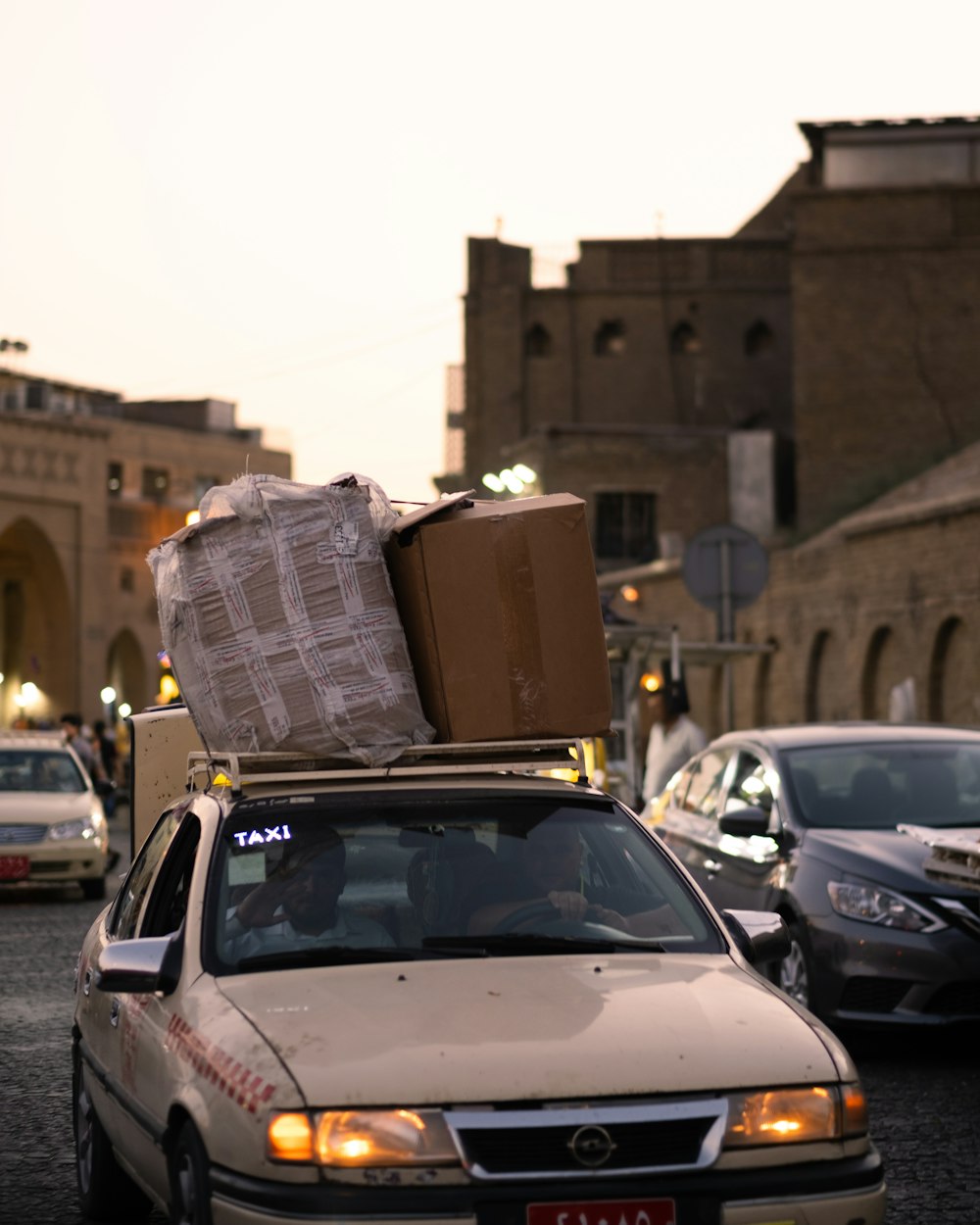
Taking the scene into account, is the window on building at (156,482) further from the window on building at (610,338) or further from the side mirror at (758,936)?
the side mirror at (758,936)

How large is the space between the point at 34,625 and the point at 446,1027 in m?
86.2

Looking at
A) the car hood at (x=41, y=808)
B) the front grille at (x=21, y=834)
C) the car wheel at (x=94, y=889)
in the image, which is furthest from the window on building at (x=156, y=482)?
the front grille at (x=21, y=834)

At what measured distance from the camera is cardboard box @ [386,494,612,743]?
6902 mm

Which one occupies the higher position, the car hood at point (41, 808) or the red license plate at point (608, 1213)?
the red license plate at point (608, 1213)

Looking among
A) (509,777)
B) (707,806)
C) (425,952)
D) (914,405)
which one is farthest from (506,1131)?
(914,405)

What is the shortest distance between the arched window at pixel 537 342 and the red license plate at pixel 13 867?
47.5 meters

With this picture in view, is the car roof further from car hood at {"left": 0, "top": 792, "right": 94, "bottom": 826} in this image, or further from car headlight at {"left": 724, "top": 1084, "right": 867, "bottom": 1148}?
car hood at {"left": 0, "top": 792, "right": 94, "bottom": 826}

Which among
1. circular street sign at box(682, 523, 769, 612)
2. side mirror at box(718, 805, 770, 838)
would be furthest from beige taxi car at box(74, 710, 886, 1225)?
circular street sign at box(682, 523, 769, 612)

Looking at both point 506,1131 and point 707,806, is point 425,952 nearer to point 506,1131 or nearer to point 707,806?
point 506,1131

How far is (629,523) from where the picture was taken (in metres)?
60.8

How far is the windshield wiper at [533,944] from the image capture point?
5959 millimetres

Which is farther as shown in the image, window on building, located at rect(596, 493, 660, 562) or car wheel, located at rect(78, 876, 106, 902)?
window on building, located at rect(596, 493, 660, 562)

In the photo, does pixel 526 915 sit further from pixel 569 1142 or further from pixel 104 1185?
pixel 104 1185

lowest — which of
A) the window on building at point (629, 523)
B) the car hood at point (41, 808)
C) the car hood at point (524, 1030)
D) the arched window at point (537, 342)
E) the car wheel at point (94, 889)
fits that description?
the car wheel at point (94, 889)
